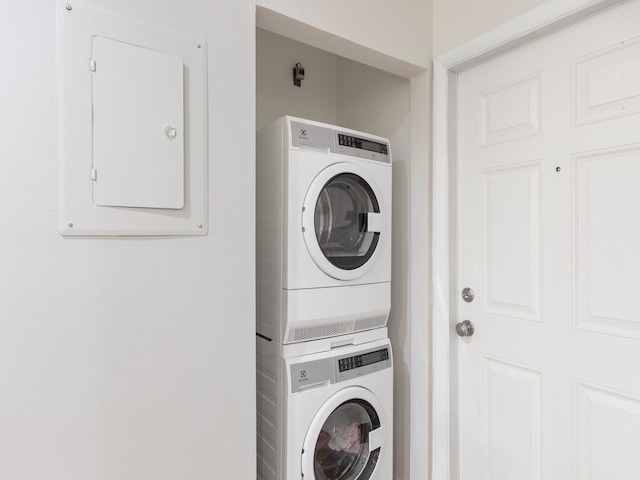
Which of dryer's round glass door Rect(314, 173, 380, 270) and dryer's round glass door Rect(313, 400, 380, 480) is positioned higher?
dryer's round glass door Rect(314, 173, 380, 270)

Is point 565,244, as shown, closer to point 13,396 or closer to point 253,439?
point 253,439

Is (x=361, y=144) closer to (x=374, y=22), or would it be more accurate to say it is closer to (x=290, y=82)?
(x=374, y=22)

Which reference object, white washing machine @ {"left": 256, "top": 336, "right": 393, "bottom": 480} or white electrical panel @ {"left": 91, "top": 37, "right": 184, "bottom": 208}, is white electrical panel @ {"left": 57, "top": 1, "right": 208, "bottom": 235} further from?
white washing machine @ {"left": 256, "top": 336, "right": 393, "bottom": 480}

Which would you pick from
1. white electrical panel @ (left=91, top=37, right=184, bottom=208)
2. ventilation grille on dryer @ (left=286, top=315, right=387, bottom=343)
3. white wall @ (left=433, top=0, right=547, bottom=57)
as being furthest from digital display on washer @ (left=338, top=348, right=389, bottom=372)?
white wall @ (left=433, top=0, right=547, bottom=57)

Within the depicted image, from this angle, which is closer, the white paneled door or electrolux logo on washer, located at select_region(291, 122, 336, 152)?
the white paneled door

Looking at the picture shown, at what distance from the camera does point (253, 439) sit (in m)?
1.36

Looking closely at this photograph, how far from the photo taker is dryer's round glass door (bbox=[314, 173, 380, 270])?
1578mm

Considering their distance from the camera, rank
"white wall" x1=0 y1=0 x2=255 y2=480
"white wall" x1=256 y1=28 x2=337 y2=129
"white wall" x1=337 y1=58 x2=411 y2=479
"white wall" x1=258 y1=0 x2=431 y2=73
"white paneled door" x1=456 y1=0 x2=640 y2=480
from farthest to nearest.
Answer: "white wall" x1=256 y1=28 x2=337 y2=129, "white wall" x1=337 y1=58 x2=411 y2=479, "white wall" x1=258 y1=0 x2=431 y2=73, "white paneled door" x1=456 y1=0 x2=640 y2=480, "white wall" x1=0 y1=0 x2=255 y2=480

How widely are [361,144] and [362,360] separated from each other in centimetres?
97

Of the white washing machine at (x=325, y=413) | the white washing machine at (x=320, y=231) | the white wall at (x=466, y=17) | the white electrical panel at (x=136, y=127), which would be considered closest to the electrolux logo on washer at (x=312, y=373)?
the white washing machine at (x=325, y=413)

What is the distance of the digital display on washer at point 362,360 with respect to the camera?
5.23 ft

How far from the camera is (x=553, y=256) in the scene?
144 cm

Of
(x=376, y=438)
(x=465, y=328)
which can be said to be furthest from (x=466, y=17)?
(x=376, y=438)

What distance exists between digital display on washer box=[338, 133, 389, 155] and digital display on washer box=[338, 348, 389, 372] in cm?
93
